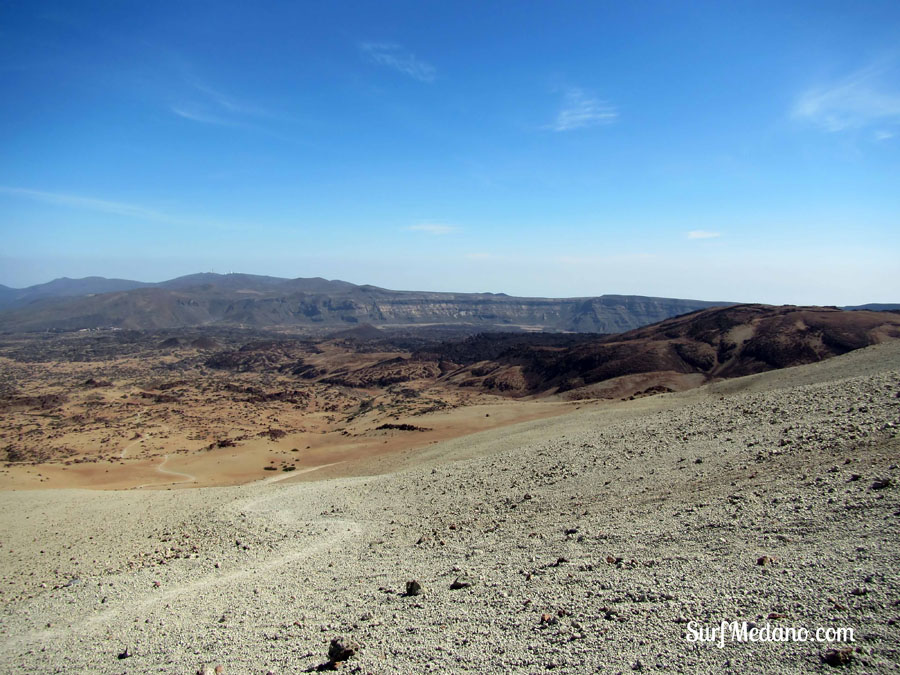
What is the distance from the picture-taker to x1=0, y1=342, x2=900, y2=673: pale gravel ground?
649 cm

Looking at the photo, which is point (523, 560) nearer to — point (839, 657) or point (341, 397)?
point (839, 657)

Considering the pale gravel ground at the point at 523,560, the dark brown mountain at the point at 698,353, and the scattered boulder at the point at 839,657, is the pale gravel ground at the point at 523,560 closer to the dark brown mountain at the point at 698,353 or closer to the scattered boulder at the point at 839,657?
the scattered boulder at the point at 839,657

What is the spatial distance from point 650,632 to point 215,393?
213 feet

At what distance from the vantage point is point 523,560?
9617 mm

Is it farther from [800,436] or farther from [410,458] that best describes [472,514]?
[410,458]

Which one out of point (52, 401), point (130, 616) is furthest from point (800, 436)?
point (52, 401)

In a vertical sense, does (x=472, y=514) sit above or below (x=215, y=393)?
above

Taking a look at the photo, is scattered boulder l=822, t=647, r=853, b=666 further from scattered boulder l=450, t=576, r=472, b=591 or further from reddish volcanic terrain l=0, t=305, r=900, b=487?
reddish volcanic terrain l=0, t=305, r=900, b=487

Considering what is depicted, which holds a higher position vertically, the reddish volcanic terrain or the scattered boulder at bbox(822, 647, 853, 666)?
the scattered boulder at bbox(822, 647, 853, 666)

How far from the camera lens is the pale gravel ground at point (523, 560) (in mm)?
6488

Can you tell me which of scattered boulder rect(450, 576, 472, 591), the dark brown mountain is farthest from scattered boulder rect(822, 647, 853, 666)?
the dark brown mountain

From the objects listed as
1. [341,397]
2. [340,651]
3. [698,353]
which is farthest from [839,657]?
[341,397]

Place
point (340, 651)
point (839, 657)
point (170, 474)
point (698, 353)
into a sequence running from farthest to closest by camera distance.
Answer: point (698, 353)
point (170, 474)
point (340, 651)
point (839, 657)

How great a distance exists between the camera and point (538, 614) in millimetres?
7312
